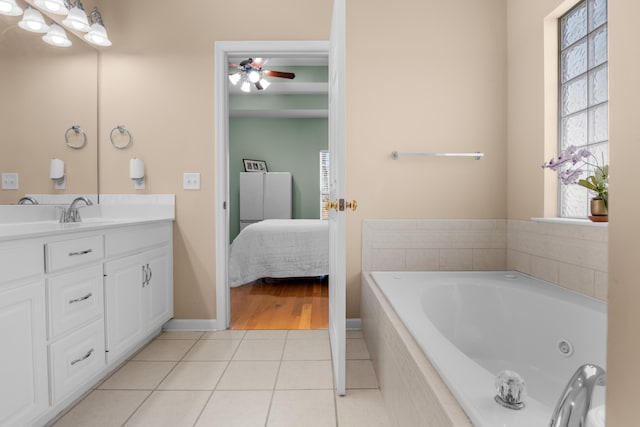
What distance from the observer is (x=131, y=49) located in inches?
96.0

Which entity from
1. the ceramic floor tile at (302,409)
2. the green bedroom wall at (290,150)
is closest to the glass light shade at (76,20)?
the ceramic floor tile at (302,409)

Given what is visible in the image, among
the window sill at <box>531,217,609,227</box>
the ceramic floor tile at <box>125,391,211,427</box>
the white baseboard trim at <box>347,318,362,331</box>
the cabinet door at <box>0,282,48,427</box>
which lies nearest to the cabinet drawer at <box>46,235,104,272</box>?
the cabinet door at <box>0,282,48,427</box>

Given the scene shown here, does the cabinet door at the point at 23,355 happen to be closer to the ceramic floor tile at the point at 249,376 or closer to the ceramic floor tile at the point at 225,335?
the ceramic floor tile at the point at 249,376

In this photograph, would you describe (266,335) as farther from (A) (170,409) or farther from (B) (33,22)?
(B) (33,22)

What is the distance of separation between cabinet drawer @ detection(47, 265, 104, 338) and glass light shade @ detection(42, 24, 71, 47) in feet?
4.81

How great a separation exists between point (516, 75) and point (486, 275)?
4.27 ft

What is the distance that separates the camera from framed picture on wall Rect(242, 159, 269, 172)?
5906 mm

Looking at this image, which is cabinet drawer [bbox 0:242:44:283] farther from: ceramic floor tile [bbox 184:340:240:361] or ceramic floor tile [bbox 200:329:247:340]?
ceramic floor tile [bbox 200:329:247:340]

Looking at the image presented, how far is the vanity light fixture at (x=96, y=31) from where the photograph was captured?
2246 millimetres

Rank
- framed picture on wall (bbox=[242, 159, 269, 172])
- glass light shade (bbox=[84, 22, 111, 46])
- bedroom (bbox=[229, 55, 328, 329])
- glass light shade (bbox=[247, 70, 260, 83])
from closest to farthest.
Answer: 1. glass light shade (bbox=[84, 22, 111, 46])
2. bedroom (bbox=[229, 55, 328, 329])
3. glass light shade (bbox=[247, 70, 260, 83])
4. framed picture on wall (bbox=[242, 159, 269, 172])

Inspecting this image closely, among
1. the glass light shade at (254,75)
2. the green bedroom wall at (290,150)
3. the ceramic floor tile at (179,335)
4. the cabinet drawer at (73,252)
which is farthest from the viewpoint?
the green bedroom wall at (290,150)

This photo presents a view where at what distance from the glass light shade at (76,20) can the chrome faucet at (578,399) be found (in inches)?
112

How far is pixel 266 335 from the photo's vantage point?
2.39 metres

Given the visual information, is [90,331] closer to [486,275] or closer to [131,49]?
[131,49]
